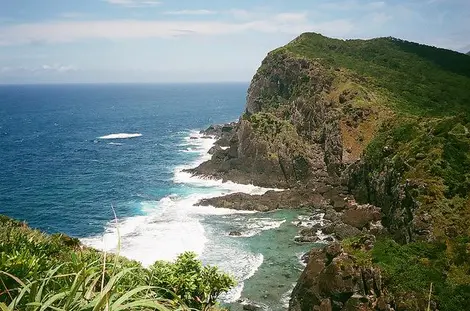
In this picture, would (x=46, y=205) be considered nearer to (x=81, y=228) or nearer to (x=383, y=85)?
(x=81, y=228)

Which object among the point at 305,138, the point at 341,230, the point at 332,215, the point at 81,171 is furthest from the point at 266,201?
the point at 81,171

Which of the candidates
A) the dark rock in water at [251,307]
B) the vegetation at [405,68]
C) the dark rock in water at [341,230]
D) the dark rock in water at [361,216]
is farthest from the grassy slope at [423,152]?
the dark rock in water at [251,307]

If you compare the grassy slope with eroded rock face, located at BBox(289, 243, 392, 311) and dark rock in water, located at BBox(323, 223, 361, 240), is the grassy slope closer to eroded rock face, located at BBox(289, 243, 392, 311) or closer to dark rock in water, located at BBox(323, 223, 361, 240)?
eroded rock face, located at BBox(289, 243, 392, 311)

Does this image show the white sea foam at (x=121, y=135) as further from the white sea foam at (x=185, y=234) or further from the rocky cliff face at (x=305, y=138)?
the white sea foam at (x=185, y=234)

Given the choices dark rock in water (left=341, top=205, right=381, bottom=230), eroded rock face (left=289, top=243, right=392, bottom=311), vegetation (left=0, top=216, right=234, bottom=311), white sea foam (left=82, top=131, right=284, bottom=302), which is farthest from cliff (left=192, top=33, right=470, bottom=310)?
vegetation (left=0, top=216, right=234, bottom=311)

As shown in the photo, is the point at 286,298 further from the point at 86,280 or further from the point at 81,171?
the point at 81,171

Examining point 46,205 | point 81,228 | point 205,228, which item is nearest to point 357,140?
point 205,228
